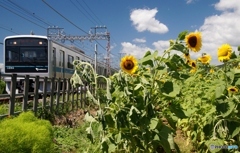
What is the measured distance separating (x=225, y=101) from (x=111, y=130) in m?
0.93

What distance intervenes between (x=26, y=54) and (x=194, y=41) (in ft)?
40.5

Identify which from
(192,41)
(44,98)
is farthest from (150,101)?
(44,98)

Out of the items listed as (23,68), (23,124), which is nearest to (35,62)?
(23,68)

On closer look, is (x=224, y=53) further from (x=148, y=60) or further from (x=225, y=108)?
(x=148, y=60)

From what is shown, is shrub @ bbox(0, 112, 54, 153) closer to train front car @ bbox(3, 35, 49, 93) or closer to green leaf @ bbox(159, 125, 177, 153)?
green leaf @ bbox(159, 125, 177, 153)

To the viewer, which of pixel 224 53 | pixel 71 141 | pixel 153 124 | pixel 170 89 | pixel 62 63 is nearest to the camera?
pixel 153 124

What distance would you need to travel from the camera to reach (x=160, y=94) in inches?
91.7

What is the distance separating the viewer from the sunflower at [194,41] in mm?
2266

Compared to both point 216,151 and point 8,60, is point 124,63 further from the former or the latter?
point 8,60

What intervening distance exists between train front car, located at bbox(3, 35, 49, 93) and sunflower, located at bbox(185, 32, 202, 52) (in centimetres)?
1191

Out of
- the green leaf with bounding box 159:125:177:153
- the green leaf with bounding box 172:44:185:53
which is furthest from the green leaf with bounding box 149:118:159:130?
the green leaf with bounding box 172:44:185:53

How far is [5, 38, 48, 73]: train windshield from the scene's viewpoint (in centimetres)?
1354

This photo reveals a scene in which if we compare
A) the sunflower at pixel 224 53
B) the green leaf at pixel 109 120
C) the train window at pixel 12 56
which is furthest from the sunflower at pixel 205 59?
the train window at pixel 12 56

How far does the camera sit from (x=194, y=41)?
2.28m
